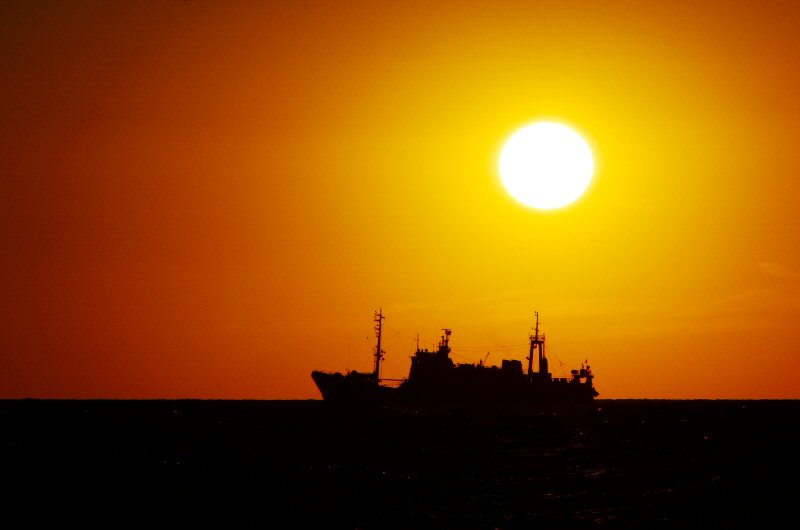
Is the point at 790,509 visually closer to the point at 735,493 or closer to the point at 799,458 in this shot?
the point at 735,493

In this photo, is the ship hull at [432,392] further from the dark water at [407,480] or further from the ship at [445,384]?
the dark water at [407,480]

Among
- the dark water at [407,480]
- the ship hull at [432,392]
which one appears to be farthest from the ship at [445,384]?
the dark water at [407,480]

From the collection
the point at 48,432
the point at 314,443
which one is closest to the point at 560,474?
the point at 314,443

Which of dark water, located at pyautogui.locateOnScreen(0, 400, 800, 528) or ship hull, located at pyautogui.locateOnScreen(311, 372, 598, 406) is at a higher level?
ship hull, located at pyautogui.locateOnScreen(311, 372, 598, 406)

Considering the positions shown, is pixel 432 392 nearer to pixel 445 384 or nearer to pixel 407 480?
pixel 445 384

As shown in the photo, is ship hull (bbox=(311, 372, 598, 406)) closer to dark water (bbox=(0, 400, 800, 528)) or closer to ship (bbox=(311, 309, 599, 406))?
ship (bbox=(311, 309, 599, 406))

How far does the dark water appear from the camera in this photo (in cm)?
3809

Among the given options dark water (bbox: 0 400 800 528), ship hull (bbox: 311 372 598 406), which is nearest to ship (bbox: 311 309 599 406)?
ship hull (bbox: 311 372 598 406)

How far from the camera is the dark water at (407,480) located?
38094 mm

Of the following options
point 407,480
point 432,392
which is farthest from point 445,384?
point 407,480

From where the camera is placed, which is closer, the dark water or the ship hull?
the dark water

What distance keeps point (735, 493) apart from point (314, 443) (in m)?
39.5

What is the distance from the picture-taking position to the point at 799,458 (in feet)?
209

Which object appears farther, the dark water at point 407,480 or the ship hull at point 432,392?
the ship hull at point 432,392
